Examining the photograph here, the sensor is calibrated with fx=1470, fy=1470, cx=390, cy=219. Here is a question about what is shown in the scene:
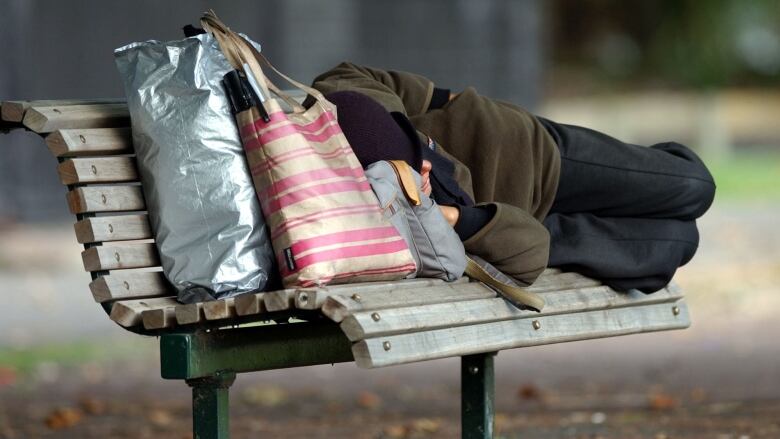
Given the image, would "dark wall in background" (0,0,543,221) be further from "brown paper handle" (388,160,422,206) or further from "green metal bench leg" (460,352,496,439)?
"brown paper handle" (388,160,422,206)

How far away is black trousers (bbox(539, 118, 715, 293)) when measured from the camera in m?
4.27

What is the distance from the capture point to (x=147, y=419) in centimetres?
581

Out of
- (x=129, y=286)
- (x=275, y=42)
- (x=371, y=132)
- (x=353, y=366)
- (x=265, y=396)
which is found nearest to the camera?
(x=129, y=286)

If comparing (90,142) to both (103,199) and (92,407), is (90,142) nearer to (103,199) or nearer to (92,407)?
(103,199)

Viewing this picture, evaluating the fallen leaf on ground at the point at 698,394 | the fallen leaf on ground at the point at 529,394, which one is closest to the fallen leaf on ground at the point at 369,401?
the fallen leaf on ground at the point at 529,394

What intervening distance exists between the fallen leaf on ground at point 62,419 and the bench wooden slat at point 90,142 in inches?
83.5

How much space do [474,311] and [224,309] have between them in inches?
26.7

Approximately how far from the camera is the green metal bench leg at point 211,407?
3.30 meters

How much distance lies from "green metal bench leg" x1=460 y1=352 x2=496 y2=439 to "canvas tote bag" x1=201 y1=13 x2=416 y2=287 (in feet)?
2.46

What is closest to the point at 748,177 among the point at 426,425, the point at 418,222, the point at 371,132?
the point at 426,425

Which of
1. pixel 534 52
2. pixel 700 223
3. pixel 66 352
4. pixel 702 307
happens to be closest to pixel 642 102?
pixel 534 52

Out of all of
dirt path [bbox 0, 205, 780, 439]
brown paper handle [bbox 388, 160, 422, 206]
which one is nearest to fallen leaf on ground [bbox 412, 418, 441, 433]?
dirt path [bbox 0, 205, 780, 439]

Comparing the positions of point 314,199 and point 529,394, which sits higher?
point 314,199

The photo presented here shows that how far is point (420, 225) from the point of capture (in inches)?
145
